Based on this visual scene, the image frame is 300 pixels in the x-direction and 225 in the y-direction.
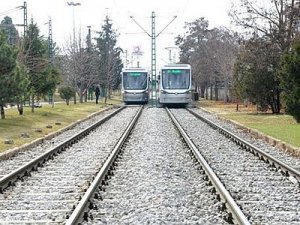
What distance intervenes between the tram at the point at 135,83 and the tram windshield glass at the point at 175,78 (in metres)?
5.17

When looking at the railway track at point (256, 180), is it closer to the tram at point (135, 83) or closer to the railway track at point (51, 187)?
the railway track at point (51, 187)

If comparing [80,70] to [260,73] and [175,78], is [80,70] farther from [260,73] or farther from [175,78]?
[260,73]

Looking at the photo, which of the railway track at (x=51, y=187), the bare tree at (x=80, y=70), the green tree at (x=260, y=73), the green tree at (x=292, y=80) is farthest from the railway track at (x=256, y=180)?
the bare tree at (x=80, y=70)

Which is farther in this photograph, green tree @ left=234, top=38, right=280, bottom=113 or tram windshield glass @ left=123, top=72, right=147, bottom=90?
tram windshield glass @ left=123, top=72, right=147, bottom=90

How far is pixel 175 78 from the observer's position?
174 ft

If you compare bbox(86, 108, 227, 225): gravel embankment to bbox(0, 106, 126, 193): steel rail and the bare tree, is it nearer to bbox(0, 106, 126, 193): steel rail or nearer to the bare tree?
bbox(0, 106, 126, 193): steel rail

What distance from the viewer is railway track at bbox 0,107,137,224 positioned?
9734 mm

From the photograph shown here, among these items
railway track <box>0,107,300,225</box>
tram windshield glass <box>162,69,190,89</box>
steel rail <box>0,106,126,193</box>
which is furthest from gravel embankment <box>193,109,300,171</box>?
tram windshield glass <box>162,69,190,89</box>

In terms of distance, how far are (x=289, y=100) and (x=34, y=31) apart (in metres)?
20.1

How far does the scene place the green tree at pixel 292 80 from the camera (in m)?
25.2

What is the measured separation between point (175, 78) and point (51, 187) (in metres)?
41.1

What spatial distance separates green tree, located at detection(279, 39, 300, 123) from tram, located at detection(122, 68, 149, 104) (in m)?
31.1

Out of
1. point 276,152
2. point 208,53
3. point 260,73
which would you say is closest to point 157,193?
point 276,152

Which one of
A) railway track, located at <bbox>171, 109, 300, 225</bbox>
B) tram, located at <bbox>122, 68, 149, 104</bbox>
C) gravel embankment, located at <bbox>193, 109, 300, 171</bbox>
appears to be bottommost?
gravel embankment, located at <bbox>193, 109, 300, 171</bbox>
